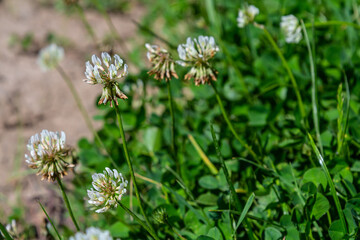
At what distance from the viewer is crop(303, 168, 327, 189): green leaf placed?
1.58 meters

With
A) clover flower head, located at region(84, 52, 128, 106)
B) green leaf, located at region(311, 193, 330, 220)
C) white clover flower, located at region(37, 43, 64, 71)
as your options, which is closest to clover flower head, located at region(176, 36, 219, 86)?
clover flower head, located at region(84, 52, 128, 106)

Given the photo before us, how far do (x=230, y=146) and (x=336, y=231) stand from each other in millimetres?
669

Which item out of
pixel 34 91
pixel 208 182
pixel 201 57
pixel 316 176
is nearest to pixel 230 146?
pixel 208 182

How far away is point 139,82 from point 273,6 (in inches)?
54.4

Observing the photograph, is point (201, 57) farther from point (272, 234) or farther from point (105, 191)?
point (272, 234)

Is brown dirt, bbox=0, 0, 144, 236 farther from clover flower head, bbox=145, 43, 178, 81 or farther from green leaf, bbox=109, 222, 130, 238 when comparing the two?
clover flower head, bbox=145, 43, 178, 81

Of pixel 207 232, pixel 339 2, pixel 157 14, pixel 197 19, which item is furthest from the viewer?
pixel 157 14

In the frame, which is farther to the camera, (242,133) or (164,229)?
(242,133)

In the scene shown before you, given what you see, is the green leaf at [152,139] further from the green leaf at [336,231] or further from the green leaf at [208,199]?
the green leaf at [336,231]

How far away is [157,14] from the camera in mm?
3793

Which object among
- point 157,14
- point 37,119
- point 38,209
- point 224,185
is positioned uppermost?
point 157,14

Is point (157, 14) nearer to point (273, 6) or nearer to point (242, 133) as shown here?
point (273, 6)

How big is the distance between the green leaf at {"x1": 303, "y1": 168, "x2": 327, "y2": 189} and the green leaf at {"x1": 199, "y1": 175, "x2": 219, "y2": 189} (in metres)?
0.37

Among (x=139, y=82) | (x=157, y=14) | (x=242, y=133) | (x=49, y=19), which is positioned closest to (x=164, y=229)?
(x=242, y=133)
